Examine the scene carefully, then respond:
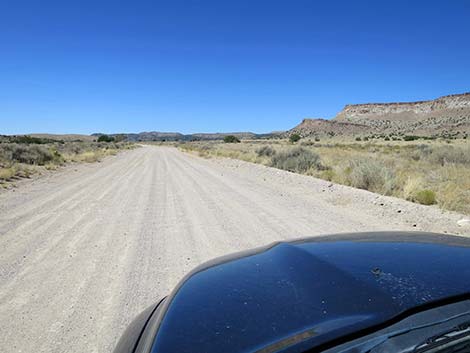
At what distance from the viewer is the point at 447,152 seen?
2291cm

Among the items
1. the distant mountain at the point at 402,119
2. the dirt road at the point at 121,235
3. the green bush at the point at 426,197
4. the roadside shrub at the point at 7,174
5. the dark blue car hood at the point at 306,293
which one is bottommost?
the dirt road at the point at 121,235

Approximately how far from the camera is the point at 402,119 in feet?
434

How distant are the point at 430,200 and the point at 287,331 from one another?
33.9ft

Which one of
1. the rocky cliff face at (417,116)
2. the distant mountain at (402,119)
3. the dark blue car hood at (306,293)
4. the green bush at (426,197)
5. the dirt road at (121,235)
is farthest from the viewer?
the distant mountain at (402,119)

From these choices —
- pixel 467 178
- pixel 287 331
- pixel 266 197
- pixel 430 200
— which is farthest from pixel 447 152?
pixel 287 331

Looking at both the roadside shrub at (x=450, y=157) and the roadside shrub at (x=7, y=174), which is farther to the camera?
the roadside shrub at (x=450, y=157)

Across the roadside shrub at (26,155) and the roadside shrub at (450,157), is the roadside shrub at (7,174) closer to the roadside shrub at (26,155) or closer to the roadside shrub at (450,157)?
the roadside shrub at (26,155)

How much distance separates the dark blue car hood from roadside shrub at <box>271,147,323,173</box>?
1798cm

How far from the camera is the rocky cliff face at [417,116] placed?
100 metres

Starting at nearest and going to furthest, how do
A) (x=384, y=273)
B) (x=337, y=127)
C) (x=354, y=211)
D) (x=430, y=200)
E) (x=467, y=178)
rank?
(x=384, y=273) < (x=354, y=211) < (x=430, y=200) < (x=467, y=178) < (x=337, y=127)

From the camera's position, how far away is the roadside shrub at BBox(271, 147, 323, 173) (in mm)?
20828

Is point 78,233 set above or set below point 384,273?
below

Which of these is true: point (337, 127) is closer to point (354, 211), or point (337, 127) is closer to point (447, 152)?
point (447, 152)

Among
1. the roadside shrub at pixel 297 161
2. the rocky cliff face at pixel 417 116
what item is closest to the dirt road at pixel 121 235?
the roadside shrub at pixel 297 161
